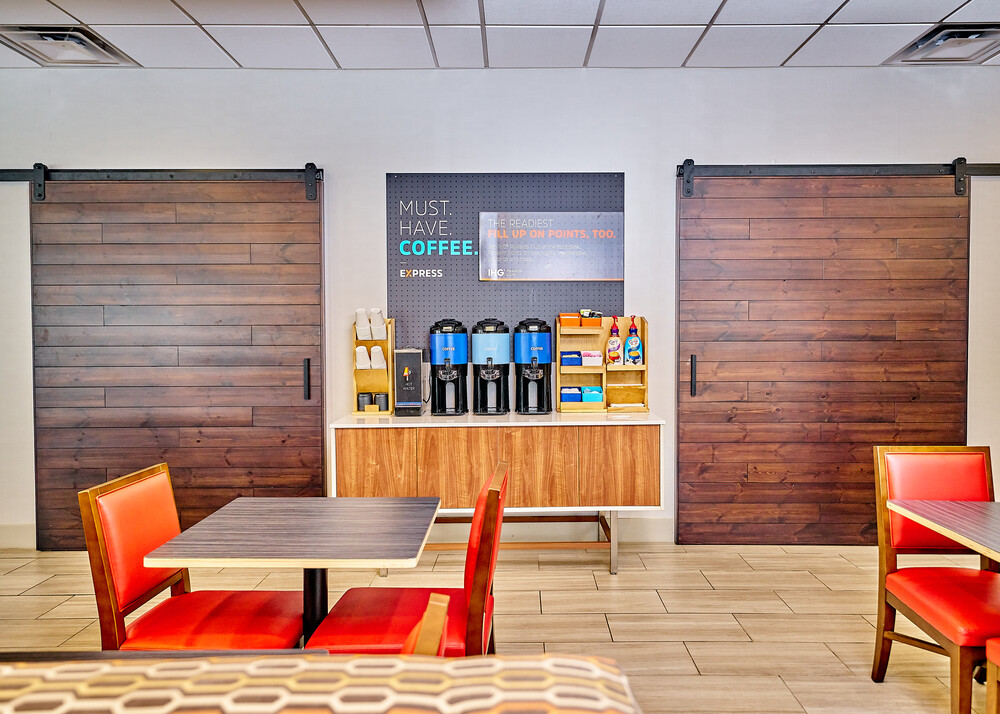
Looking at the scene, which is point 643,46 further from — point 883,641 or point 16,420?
point 16,420

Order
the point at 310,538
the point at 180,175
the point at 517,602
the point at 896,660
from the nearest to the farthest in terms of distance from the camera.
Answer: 1. the point at 310,538
2. the point at 896,660
3. the point at 517,602
4. the point at 180,175

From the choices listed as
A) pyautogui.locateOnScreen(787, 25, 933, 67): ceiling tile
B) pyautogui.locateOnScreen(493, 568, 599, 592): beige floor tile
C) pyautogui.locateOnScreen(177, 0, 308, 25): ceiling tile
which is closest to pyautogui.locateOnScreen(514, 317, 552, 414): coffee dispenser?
pyautogui.locateOnScreen(493, 568, 599, 592): beige floor tile

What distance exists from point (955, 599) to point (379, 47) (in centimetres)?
411

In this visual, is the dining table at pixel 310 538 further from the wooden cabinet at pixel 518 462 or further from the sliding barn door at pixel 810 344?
the sliding barn door at pixel 810 344

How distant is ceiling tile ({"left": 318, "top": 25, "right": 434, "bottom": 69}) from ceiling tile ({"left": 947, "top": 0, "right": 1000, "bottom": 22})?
3050 mm

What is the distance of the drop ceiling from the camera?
3.59 meters

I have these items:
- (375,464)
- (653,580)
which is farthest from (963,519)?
(375,464)

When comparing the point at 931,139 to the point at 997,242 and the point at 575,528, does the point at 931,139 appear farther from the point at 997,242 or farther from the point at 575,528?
the point at 575,528

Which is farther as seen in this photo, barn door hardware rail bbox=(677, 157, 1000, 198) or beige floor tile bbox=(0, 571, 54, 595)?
barn door hardware rail bbox=(677, 157, 1000, 198)

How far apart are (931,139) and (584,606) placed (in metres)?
3.91

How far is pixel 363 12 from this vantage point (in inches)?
144

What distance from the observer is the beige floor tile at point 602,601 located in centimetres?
342

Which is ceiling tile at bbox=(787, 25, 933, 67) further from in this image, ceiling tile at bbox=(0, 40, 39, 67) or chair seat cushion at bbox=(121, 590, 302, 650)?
ceiling tile at bbox=(0, 40, 39, 67)

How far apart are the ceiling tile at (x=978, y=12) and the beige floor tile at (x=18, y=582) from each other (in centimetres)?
626
